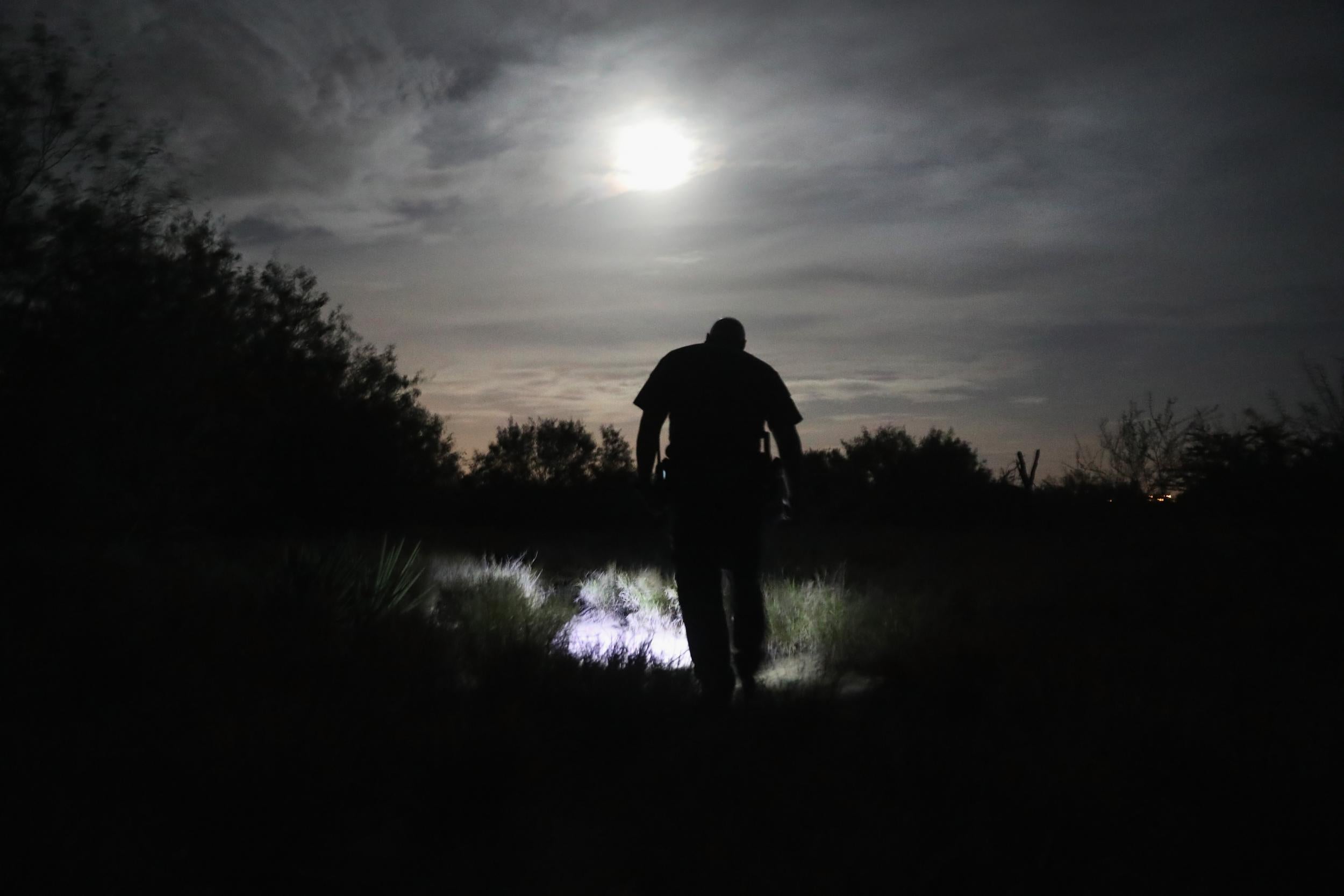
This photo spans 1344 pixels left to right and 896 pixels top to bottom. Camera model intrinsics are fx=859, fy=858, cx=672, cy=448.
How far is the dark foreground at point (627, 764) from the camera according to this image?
8.16 ft

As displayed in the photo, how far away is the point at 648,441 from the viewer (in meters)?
4.63

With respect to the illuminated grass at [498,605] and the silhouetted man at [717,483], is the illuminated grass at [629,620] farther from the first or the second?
the silhouetted man at [717,483]

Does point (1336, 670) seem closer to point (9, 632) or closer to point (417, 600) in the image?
point (417, 600)

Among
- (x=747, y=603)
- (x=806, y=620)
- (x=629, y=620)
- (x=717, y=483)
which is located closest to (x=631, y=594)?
(x=629, y=620)

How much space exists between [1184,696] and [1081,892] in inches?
78.9

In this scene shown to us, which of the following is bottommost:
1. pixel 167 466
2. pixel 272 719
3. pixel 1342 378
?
pixel 272 719

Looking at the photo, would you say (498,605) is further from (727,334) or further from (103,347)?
(103,347)

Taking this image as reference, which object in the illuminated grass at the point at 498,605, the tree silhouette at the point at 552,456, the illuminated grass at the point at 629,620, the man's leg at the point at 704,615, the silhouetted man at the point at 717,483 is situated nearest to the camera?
the man's leg at the point at 704,615

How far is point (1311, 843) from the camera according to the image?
2.62 m

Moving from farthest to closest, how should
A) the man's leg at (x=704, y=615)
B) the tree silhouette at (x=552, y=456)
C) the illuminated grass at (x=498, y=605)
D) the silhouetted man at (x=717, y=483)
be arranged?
the tree silhouette at (x=552, y=456) → the illuminated grass at (x=498, y=605) → the silhouetted man at (x=717, y=483) → the man's leg at (x=704, y=615)

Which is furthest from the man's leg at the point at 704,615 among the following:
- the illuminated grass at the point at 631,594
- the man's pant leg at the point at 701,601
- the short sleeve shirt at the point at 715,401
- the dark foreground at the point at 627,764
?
the illuminated grass at the point at 631,594

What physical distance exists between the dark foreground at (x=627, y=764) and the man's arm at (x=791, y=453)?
3.32 feet

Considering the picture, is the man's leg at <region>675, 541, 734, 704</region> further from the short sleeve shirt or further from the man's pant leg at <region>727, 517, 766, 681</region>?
the short sleeve shirt

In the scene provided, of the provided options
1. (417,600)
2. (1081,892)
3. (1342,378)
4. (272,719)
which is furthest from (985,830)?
(1342,378)
